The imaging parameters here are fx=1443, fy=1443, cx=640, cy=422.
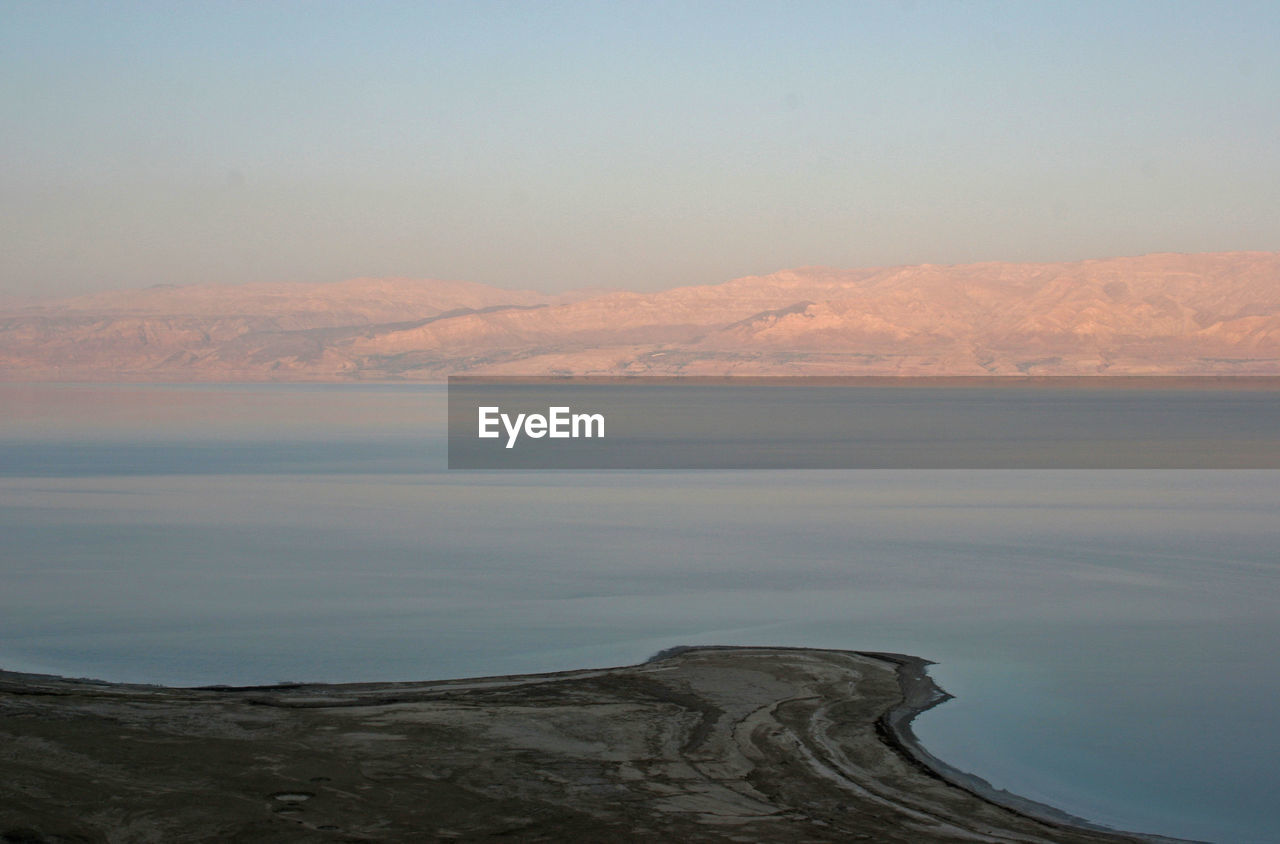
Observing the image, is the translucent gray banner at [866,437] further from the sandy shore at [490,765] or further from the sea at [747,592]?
the sandy shore at [490,765]

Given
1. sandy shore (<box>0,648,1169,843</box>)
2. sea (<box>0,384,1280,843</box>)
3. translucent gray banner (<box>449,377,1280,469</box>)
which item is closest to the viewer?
sandy shore (<box>0,648,1169,843</box>)


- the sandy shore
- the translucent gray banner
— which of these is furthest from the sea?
the translucent gray banner

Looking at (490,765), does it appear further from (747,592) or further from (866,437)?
(866,437)

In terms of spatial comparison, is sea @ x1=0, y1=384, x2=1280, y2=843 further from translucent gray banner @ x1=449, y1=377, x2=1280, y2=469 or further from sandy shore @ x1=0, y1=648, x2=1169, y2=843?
translucent gray banner @ x1=449, y1=377, x2=1280, y2=469

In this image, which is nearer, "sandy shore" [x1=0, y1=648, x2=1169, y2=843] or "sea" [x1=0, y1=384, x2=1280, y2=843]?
"sandy shore" [x1=0, y1=648, x2=1169, y2=843]

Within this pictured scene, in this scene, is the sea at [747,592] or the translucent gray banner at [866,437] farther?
the translucent gray banner at [866,437]

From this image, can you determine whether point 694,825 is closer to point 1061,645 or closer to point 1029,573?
point 1061,645

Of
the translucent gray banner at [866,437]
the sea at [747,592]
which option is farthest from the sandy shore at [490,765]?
the translucent gray banner at [866,437]
